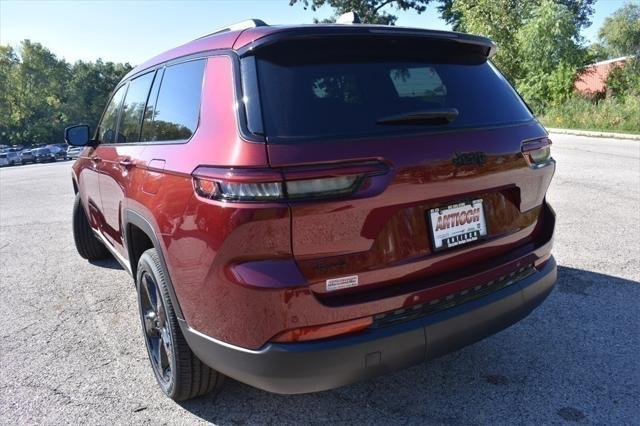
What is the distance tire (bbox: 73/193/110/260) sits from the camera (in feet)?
17.0

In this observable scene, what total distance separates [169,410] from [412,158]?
183 centimetres

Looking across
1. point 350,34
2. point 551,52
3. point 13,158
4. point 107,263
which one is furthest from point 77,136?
point 13,158

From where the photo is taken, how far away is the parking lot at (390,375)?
2.47 meters

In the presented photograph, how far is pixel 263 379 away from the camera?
1956 millimetres

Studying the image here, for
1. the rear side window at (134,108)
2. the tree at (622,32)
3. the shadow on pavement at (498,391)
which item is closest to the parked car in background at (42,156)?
the rear side window at (134,108)

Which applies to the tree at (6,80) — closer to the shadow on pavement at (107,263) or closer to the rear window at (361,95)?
the shadow on pavement at (107,263)

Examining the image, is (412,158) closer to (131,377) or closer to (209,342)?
(209,342)

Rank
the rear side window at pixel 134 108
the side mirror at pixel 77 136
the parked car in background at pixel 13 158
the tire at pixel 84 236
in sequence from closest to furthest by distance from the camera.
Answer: the rear side window at pixel 134 108 < the side mirror at pixel 77 136 < the tire at pixel 84 236 < the parked car in background at pixel 13 158

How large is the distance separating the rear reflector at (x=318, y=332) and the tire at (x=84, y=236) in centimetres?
395

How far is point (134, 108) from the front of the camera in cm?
Result: 344

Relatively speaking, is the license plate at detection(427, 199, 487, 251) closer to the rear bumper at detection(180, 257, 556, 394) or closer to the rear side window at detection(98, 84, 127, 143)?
the rear bumper at detection(180, 257, 556, 394)

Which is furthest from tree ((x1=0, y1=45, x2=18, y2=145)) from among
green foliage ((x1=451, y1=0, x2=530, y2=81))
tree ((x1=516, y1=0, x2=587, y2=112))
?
tree ((x1=516, y1=0, x2=587, y2=112))

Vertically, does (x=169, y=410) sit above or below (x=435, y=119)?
below

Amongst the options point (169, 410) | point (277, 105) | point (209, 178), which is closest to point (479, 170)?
point (277, 105)
